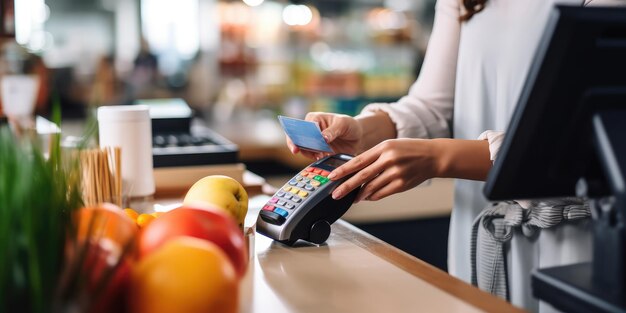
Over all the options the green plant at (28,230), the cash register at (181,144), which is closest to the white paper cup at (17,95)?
the cash register at (181,144)

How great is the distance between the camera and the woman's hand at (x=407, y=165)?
1.34 m

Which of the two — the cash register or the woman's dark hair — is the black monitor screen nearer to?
the woman's dark hair

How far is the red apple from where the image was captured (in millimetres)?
884

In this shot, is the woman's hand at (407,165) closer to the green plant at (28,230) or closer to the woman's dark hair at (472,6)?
the woman's dark hair at (472,6)

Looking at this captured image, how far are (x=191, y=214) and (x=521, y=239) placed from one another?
37.5 inches

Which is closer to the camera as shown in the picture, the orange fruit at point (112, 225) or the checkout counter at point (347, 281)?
the orange fruit at point (112, 225)

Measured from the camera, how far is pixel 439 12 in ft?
6.15

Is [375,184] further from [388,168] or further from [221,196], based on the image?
[221,196]

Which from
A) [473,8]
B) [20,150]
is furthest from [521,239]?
[20,150]

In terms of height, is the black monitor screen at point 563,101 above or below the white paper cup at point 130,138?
above

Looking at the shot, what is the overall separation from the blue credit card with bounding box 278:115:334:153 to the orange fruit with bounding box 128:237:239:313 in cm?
63

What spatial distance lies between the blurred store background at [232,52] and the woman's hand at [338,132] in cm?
356

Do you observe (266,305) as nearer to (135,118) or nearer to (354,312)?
(354,312)

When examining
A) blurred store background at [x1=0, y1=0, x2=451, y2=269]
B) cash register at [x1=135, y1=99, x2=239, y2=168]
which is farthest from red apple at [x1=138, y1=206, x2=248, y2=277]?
blurred store background at [x1=0, y1=0, x2=451, y2=269]
